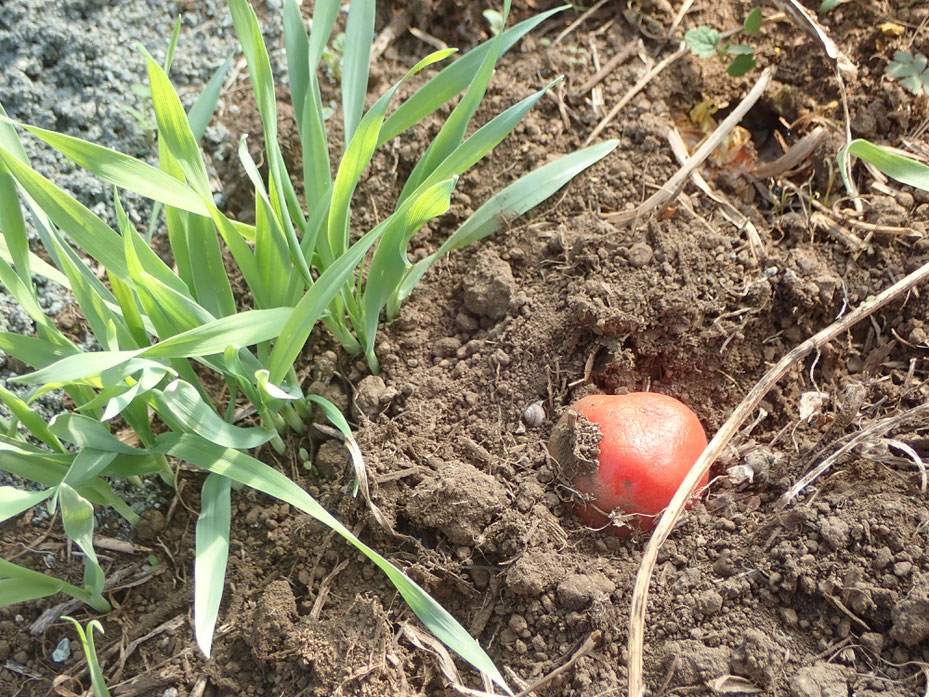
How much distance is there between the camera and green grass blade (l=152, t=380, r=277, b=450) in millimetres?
1318

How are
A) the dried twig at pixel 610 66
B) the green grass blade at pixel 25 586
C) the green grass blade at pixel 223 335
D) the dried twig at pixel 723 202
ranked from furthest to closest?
the dried twig at pixel 610 66 < the dried twig at pixel 723 202 < the green grass blade at pixel 25 586 < the green grass blade at pixel 223 335

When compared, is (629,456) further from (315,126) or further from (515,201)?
(315,126)

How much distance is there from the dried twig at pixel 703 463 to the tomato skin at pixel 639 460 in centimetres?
4

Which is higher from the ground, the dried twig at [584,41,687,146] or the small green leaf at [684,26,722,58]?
the small green leaf at [684,26,722,58]

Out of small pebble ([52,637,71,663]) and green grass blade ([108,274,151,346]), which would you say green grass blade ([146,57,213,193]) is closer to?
green grass blade ([108,274,151,346])

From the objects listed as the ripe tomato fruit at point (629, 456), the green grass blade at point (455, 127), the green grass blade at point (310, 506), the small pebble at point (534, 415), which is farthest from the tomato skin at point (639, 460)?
the green grass blade at point (455, 127)

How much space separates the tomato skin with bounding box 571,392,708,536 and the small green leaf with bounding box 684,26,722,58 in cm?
99

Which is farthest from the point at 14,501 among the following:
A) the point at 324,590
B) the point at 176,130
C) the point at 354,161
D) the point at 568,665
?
the point at 568,665

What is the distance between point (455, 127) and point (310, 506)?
31.4 inches

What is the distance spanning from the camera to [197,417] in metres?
1.36

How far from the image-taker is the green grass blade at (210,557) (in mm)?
1243

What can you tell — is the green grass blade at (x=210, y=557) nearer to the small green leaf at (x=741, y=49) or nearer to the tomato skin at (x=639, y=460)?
the tomato skin at (x=639, y=460)

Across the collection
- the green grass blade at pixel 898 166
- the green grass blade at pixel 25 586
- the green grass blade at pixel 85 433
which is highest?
the green grass blade at pixel 898 166

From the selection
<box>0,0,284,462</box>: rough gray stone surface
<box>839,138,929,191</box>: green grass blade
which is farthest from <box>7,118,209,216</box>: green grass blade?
<box>839,138,929,191</box>: green grass blade
